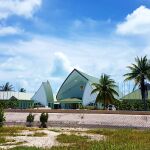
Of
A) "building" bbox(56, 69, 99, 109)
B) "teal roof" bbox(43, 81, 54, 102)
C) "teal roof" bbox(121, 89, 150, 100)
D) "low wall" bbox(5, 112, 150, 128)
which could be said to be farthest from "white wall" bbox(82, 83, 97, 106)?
"low wall" bbox(5, 112, 150, 128)

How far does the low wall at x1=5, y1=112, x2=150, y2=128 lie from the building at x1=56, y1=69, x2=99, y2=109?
48654 millimetres

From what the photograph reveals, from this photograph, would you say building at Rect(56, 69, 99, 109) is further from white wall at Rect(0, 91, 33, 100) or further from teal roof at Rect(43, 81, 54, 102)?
white wall at Rect(0, 91, 33, 100)

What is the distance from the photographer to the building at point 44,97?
363 feet

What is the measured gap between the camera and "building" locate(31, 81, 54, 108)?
11075 centimetres

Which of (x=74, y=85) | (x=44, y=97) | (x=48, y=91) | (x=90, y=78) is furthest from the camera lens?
(x=48, y=91)

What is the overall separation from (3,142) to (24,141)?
4.32 feet

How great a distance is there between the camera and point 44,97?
11088 centimetres

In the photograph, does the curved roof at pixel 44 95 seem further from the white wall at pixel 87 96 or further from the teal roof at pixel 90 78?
the white wall at pixel 87 96

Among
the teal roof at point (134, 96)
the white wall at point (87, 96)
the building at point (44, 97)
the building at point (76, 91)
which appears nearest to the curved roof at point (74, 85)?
the building at point (76, 91)

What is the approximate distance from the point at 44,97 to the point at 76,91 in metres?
9.90

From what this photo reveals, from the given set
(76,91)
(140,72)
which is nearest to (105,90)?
(140,72)

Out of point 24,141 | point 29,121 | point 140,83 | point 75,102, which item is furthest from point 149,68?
point 24,141

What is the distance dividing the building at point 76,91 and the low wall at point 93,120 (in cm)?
4865

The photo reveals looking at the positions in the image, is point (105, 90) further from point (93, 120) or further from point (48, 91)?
point (48, 91)
